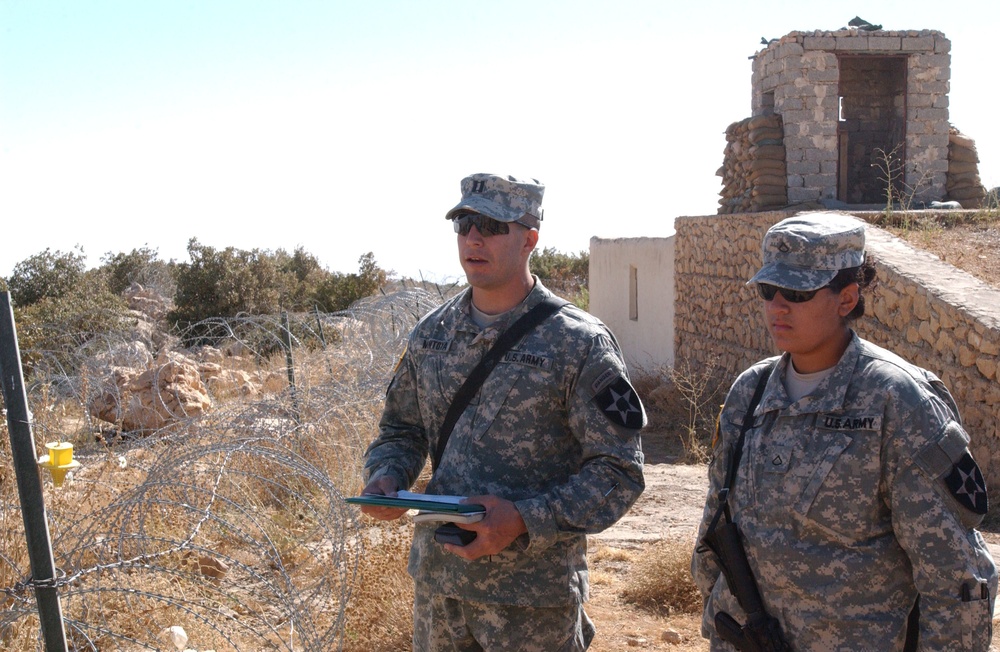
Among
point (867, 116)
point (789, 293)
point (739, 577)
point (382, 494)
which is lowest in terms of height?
point (739, 577)

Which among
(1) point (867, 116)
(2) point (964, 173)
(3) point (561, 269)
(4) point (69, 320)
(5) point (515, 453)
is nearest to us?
(5) point (515, 453)

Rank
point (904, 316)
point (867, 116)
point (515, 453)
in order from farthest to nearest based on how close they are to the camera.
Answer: point (867, 116) < point (904, 316) < point (515, 453)

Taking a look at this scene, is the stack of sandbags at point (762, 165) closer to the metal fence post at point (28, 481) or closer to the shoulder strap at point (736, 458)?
the shoulder strap at point (736, 458)

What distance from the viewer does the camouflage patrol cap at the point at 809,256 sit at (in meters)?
1.92

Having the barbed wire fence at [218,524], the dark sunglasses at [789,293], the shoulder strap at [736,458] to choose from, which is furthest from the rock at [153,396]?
the dark sunglasses at [789,293]

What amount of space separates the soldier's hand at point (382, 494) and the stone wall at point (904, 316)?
4.76 m

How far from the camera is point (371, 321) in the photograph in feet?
27.8

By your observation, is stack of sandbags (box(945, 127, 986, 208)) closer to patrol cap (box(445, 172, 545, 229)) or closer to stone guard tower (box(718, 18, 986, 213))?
stone guard tower (box(718, 18, 986, 213))

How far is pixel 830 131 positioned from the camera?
11.6 meters

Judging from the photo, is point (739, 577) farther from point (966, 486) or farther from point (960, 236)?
point (960, 236)

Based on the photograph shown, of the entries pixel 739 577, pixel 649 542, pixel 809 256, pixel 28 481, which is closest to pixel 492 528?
pixel 739 577

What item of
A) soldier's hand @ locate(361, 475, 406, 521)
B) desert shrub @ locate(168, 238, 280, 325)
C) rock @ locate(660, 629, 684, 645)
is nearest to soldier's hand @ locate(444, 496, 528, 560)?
soldier's hand @ locate(361, 475, 406, 521)

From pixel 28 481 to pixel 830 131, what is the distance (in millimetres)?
11135

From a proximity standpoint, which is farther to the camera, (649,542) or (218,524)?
(649,542)
